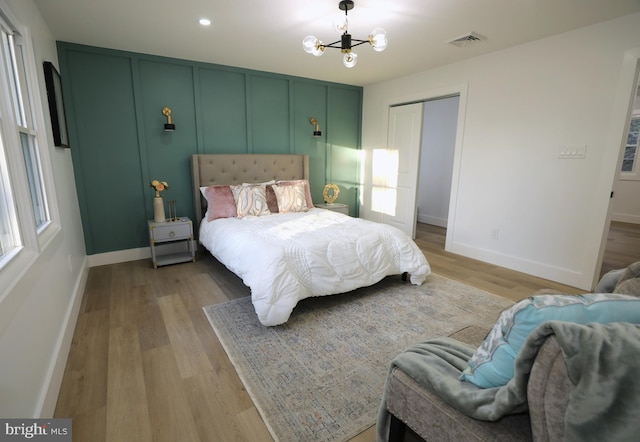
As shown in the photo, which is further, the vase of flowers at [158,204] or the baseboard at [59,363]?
the vase of flowers at [158,204]

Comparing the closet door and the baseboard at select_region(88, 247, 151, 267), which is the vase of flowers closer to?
the baseboard at select_region(88, 247, 151, 267)

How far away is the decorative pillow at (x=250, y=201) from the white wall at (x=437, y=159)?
129 inches

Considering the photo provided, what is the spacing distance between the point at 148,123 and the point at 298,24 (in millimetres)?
2207

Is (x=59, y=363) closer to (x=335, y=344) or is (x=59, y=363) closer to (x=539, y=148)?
(x=335, y=344)

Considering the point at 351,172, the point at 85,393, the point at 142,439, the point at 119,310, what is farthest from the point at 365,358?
the point at 351,172

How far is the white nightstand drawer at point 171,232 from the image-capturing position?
Answer: 3598 mm

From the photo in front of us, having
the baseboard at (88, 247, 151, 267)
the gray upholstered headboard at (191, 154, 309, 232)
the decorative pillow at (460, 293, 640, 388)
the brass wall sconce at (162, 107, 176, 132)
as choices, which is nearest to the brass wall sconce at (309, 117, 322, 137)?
the gray upholstered headboard at (191, 154, 309, 232)

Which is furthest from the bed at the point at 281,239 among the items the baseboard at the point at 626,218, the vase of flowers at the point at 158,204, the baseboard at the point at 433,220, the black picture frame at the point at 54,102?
the baseboard at the point at 626,218

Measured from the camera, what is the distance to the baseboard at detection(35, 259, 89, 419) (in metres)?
1.53

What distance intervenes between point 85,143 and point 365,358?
3712 millimetres

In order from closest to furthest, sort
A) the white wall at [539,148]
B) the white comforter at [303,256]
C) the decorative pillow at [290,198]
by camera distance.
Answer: the white comforter at [303,256], the white wall at [539,148], the decorative pillow at [290,198]

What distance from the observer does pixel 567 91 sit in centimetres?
309

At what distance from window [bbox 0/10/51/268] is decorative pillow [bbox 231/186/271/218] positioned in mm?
1861

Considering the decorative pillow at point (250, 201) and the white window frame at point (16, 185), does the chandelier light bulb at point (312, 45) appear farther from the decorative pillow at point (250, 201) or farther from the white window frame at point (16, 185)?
the decorative pillow at point (250, 201)
